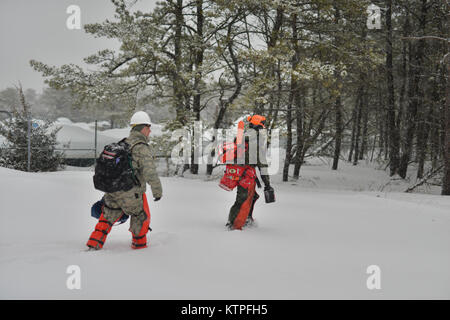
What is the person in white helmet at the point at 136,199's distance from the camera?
4.04 metres

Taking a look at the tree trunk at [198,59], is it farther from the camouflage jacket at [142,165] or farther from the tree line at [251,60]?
the camouflage jacket at [142,165]

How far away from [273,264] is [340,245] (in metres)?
1.33

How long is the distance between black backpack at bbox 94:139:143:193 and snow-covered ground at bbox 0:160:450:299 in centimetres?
76

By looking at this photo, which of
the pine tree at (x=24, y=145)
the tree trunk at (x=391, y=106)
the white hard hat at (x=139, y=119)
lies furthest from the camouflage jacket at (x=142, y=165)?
the tree trunk at (x=391, y=106)

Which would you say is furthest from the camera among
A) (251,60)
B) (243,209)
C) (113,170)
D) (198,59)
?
(198,59)

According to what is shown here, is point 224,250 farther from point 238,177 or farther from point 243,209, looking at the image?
point 238,177

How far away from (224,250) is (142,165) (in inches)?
55.8

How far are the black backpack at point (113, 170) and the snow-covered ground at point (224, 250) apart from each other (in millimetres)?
759

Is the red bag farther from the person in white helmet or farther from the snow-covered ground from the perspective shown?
the person in white helmet

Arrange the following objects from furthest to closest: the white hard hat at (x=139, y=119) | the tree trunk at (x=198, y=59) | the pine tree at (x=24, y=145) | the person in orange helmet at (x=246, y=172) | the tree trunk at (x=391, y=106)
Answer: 1. the tree trunk at (x=391, y=106)
2. the pine tree at (x=24, y=145)
3. the tree trunk at (x=198, y=59)
4. the person in orange helmet at (x=246, y=172)
5. the white hard hat at (x=139, y=119)

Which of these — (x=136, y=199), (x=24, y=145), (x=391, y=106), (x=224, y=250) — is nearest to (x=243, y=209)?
(x=224, y=250)

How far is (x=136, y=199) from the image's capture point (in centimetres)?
409

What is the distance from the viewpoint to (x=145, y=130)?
426 centimetres
